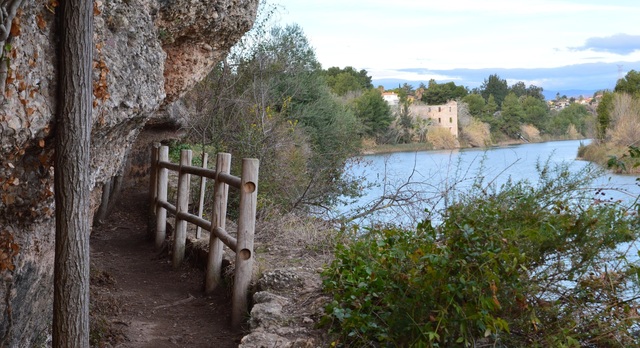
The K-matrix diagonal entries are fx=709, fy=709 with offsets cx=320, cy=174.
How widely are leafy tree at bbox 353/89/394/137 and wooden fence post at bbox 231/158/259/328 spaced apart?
13.3m

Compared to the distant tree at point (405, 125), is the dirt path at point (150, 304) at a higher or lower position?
lower

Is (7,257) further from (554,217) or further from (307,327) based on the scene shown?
(554,217)

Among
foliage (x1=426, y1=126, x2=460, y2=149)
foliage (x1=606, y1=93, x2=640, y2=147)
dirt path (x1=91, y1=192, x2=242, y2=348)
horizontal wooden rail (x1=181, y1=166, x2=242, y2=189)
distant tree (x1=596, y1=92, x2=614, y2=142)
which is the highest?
distant tree (x1=596, y1=92, x2=614, y2=142)

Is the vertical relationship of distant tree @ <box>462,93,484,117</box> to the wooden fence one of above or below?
above

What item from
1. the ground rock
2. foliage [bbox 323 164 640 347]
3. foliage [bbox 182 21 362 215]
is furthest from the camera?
foliage [bbox 182 21 362 215]

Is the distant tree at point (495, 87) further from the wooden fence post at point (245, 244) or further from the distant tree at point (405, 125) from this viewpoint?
the wooden fence post at point (245, 244)

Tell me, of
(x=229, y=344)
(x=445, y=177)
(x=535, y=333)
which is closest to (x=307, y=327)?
(x=229, y=344)

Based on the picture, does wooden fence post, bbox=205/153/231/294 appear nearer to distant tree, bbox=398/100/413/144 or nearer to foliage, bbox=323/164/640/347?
foliage, bbox=323/164/640/347

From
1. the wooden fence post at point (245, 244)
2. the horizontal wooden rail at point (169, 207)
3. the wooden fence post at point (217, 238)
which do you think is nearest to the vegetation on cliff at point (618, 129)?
the wooden fence post at point (245, 244)

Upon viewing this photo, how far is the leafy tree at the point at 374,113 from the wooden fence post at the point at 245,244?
13300 millimetres

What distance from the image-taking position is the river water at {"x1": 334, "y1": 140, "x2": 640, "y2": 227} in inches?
228

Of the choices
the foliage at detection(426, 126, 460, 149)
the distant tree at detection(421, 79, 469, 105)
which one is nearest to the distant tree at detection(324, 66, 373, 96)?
the distant tree at detection(421, 79, 469, 105)

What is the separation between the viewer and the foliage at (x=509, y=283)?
4020 mm

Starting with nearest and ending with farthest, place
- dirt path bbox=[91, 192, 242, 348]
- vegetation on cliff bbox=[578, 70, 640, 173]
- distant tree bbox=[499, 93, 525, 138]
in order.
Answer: vegetation on cliff bbox=[578, 70, 640, 173] → dirt path bbox=[91, 192, 242, 348] → distant tree bbox=[499, 93, 525, 138]
